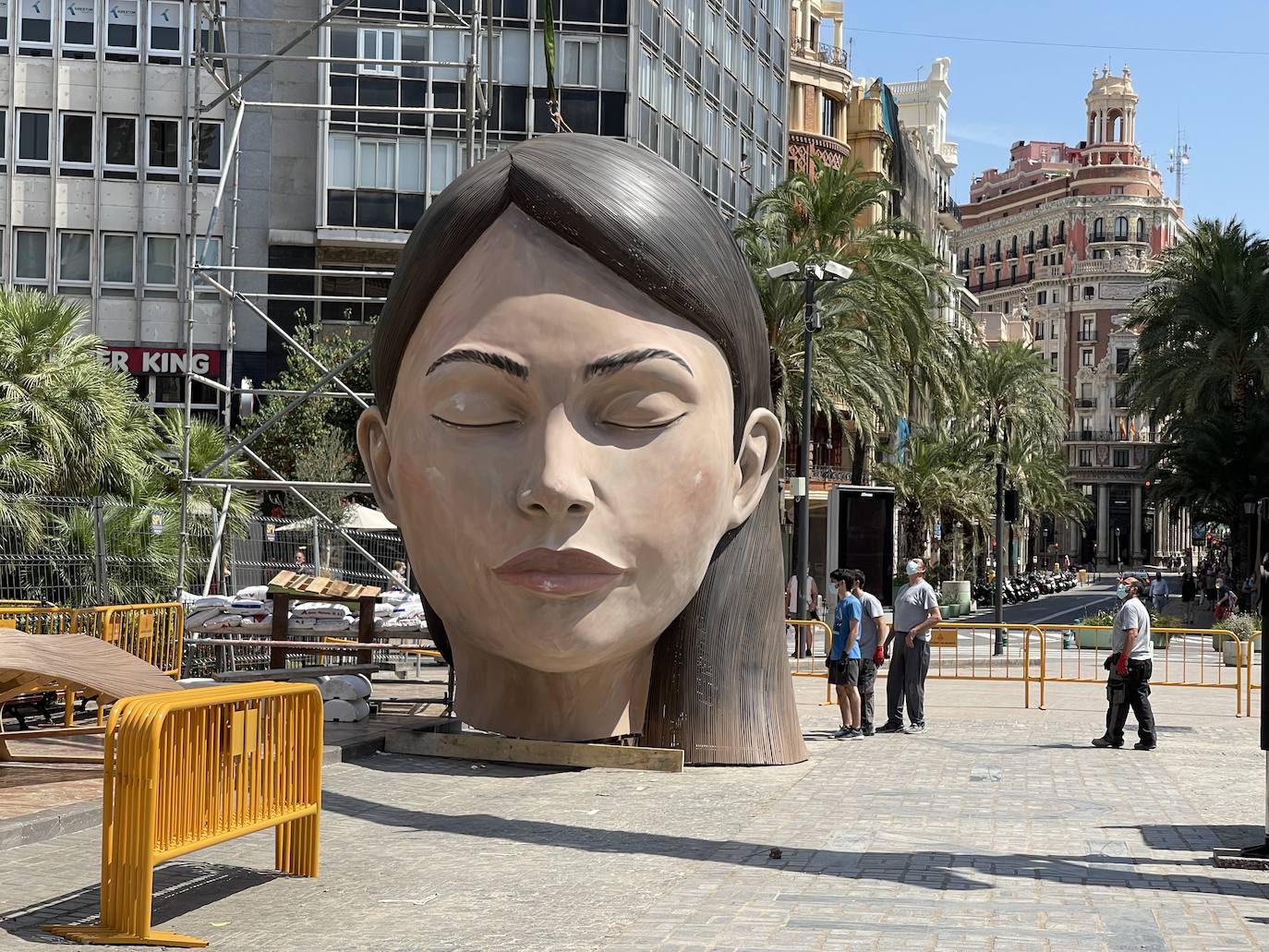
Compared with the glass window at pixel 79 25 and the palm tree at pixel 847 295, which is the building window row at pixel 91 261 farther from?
the palm tree at pixel 847 295

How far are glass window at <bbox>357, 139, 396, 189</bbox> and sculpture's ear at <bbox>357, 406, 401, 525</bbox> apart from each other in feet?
94.1

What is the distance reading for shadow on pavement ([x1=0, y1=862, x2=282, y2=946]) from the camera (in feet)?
21.5

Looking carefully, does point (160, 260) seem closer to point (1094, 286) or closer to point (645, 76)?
point (645, 76)

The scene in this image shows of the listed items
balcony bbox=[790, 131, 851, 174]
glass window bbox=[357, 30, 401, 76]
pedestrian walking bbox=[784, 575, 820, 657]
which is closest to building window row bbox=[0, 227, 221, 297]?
glass window bbox=[357, 30, 401, 76]

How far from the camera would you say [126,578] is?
19469mm

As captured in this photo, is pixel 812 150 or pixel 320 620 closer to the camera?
pixel 320 620

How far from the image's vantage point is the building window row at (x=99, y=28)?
1574 inches

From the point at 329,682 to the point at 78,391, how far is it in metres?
10.5

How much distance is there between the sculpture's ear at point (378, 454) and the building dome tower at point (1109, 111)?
496 ft

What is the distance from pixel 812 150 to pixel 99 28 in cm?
2825

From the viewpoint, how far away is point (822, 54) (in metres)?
63.5

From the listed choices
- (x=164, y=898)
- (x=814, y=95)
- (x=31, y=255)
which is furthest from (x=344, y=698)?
(x=814, y=95)

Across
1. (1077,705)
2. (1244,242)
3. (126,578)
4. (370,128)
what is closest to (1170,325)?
(1244,242)

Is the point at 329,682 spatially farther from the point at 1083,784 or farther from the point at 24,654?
the point at 1083,784
